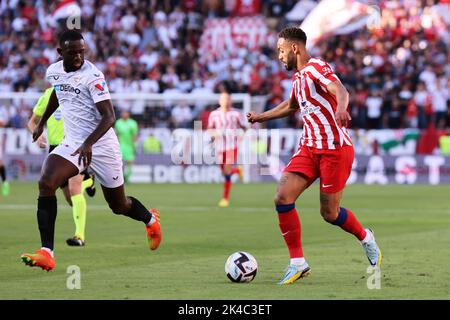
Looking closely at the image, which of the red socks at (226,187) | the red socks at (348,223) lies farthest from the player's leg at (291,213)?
the red socks at (226,187)

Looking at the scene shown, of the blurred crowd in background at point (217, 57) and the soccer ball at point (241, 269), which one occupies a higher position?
the blurred crowd in background at point (217, 57)

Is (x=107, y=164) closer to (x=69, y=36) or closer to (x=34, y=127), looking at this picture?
(x=69, y=36)

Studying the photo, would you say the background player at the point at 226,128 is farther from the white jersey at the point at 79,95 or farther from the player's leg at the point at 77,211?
the white jersey at the point at 79,95

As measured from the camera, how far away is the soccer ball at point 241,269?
10.2 meters

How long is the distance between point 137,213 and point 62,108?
159 cm

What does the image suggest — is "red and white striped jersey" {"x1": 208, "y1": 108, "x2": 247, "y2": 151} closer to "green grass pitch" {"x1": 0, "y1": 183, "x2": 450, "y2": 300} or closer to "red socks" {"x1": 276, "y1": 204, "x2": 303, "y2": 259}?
"green grass pitch" {"x1": 0, "y1": 183, "x2": 450, "y2": 300}

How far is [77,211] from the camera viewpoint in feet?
46.9

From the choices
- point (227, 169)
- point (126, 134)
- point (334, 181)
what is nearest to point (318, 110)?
point (334, 181)

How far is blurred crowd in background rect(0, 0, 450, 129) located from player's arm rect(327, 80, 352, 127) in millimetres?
23272

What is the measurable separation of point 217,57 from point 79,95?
2650 cm

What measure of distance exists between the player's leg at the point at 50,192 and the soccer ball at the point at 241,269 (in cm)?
181

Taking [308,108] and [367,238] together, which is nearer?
[308,108]

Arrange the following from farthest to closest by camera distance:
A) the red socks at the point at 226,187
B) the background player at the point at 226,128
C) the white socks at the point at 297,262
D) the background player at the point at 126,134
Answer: the background player at the point at 126,134
the background player at the point at 226,128
the red socks at the point at 226,187
the white socks at the point at 297,262

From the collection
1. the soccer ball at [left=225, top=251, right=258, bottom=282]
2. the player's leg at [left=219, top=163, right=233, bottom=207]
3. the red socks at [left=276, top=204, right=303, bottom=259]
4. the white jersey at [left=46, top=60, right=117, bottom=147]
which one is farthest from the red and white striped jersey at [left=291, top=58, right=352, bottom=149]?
the player's leg at [left=219, top=163, right=233, bottom=207]
